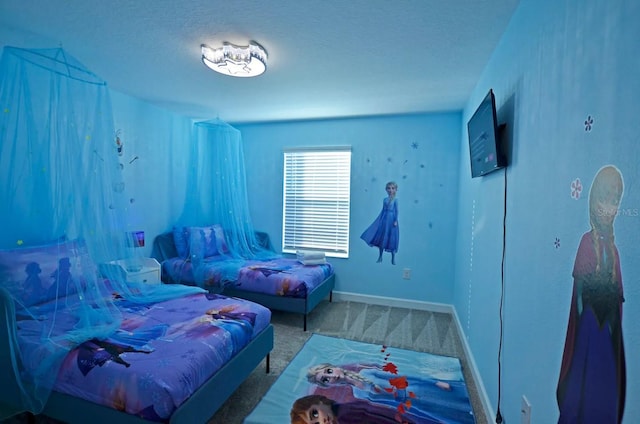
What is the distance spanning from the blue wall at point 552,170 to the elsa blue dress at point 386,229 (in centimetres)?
185

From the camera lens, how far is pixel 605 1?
911 millimetres

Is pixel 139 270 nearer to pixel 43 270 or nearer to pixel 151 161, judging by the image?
pixel 43 270

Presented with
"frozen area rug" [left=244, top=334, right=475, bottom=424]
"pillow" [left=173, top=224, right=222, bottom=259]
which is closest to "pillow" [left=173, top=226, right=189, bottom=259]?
"pillow" [left=173, top=224, right=222, bottom=259]

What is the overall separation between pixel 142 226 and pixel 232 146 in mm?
1480

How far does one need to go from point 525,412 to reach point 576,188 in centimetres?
107

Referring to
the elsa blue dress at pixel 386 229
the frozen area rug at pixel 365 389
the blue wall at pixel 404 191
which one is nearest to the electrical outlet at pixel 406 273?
the blue wall at pixel 404 191

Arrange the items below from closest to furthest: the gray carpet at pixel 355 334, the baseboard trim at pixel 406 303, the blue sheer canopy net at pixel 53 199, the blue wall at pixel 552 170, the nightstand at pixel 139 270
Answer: the blue wall at pixel 552 170 < the blue sheer canopy net at pixel 53 199 < the gray carpet at pixel 355 334 < the nightstand at pixel 139 270 < the baseboard trim at pixel 406 303

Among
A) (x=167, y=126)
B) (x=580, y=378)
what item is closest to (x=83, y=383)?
(x=580, y=378)

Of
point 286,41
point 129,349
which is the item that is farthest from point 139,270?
point 286,41

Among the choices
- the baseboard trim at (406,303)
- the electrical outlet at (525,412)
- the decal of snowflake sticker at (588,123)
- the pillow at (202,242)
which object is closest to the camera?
the decal of snowflake sticker at (588,123)

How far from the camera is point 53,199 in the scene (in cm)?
204

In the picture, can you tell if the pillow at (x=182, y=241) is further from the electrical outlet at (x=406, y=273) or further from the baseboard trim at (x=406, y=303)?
the electrical outlet at (x=406, y=273)

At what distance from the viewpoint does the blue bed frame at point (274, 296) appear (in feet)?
10.4

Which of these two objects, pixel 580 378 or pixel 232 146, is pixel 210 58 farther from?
pixel 580 378
